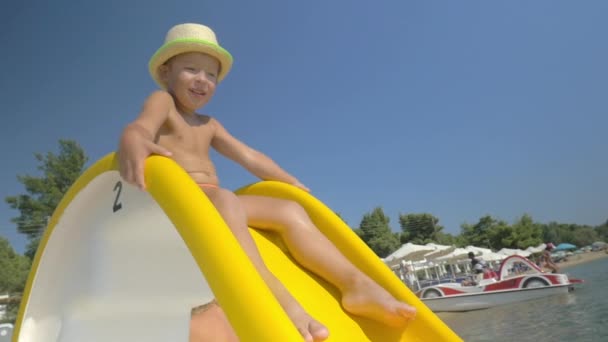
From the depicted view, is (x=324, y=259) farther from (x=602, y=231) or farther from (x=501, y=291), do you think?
(x=602, y=231)

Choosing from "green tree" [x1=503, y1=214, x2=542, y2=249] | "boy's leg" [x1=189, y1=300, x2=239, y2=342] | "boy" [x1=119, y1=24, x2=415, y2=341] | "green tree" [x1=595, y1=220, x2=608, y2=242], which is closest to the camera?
"boy" [x1=119, y1=24, x2=415, y2=341]

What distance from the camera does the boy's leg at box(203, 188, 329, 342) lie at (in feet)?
4.07

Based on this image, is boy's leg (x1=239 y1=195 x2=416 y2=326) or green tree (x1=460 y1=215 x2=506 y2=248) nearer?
boy's leg (x1=239 y1=195 x2=416 y2=326)

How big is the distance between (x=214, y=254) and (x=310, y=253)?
2.44 ft

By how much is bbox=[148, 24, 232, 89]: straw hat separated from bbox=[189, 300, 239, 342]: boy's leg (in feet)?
3.54

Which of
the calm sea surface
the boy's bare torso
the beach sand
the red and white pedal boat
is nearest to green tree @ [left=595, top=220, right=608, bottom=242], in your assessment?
the beach sand

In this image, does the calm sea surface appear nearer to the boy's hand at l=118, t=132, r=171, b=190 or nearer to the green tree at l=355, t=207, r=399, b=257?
the boy's hand at l=118, t=132, r=171, b=190

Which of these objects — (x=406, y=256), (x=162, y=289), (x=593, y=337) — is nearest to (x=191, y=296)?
(x=162, y=289)

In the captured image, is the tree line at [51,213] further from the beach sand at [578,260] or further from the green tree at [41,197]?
the beach sand at [578,260]

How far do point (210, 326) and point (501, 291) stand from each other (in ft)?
36.7

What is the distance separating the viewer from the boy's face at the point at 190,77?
1922 mm

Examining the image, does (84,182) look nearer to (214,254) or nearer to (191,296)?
(191,296)

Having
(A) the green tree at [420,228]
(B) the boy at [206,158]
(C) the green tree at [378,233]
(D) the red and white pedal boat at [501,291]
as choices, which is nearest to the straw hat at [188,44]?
(B) the boy at [206,158]

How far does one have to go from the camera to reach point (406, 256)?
17.2 m
